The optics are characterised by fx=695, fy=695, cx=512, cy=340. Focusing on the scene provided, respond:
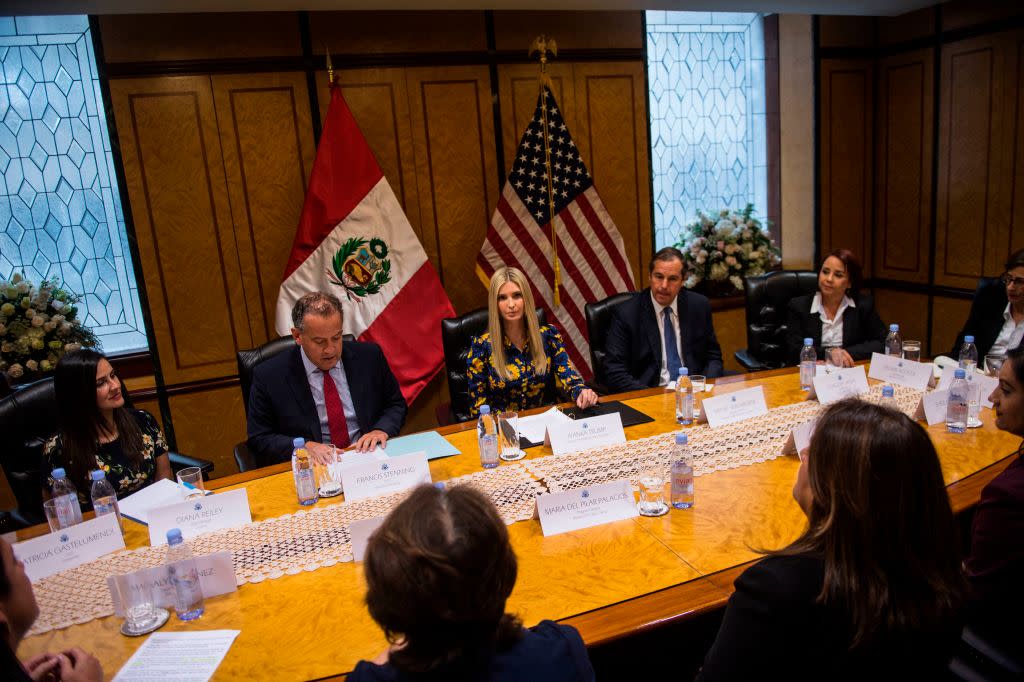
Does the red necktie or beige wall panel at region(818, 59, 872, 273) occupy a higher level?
beige wall panel at region(818, 59, 872, 273)

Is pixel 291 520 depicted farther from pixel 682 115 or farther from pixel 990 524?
pixel 682 115

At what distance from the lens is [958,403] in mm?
2312

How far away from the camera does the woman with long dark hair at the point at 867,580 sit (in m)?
1.05

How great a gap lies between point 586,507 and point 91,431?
1699mm

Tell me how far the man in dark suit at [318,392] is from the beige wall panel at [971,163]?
405cm

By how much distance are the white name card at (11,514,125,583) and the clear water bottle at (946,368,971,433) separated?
258 cm

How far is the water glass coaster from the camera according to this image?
1475mm

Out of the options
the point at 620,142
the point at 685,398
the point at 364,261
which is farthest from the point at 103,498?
the point at 620,142

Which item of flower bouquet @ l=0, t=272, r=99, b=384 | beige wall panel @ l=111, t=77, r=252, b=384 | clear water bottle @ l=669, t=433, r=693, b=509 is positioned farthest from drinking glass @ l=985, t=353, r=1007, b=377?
flower bouquet @ l=0, t=272, r=99, b=384

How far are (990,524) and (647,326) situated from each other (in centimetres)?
203

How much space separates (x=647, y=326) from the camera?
3.40 metres

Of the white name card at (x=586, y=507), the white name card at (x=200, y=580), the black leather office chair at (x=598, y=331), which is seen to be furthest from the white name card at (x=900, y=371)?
the white name card at (x=200, y=580)

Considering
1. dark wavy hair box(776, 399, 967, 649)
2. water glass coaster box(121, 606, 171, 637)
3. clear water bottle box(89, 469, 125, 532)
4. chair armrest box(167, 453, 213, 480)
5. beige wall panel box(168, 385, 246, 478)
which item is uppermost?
dark wavy hair box(776, 399, 967, 649)

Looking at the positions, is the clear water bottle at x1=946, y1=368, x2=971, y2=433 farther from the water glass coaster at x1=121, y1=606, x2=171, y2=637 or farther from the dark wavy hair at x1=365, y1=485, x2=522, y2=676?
the water glass coaster at x1=121, y1=606, x2=171, y2=637
